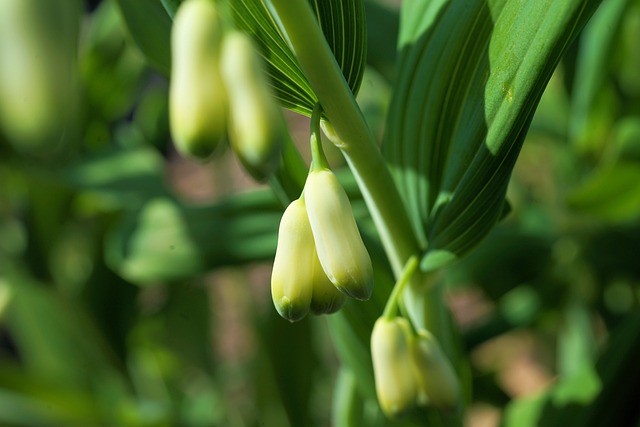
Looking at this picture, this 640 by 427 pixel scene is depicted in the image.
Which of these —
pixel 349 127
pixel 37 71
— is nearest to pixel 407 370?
pixel 349 127

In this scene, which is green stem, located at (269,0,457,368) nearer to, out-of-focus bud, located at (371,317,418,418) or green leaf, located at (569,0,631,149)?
out-of-focus bud, located at (371,317,418,418)

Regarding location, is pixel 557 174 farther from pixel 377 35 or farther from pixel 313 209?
pixel 313 209

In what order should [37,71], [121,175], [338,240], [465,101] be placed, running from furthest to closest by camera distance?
[121,175], [465,101], [338,240], [37,71]

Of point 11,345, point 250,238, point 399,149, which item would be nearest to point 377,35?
point 250,238

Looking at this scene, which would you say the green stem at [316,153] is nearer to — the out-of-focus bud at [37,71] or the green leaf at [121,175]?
the out-of-focus bud at [37,71]

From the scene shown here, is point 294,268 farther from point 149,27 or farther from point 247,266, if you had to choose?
point 247,266

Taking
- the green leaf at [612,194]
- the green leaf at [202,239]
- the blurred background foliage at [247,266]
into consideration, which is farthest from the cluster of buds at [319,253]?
the green leaf at [612,194]
